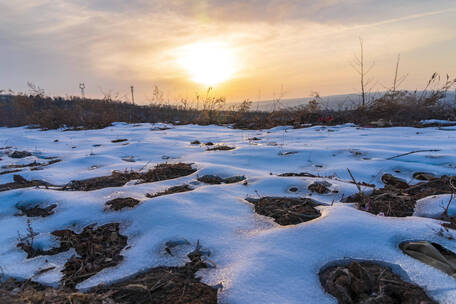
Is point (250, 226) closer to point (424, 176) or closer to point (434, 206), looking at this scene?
point (434, 206)

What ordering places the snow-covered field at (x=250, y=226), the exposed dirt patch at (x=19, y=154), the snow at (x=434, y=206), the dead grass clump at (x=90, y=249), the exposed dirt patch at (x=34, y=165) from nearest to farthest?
the snow-covered field at (x=250, y=226)
the dead grass clump at (x=90, y=249)
the snow at (x=434, y=206)
the exposed dirt patch at (x=34, y=165)
the exposed dirt patch at (x=19, y=154)

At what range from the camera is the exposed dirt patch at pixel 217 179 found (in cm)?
245

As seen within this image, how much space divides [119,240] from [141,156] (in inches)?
92.4

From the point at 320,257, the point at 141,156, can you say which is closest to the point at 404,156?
the point at 320,257

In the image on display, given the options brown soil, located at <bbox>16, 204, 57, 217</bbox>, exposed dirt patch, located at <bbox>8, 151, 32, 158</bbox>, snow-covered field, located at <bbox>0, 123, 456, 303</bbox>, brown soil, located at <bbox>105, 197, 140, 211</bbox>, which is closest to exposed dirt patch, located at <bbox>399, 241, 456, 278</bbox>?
snow-covered field, located at <bbox>0, 123, 456, 303</bbox>

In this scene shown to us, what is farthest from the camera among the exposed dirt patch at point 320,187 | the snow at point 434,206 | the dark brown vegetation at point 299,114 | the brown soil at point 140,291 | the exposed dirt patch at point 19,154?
the dark brown vegetation at point 299,114

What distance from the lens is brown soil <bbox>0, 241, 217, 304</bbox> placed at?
96cm

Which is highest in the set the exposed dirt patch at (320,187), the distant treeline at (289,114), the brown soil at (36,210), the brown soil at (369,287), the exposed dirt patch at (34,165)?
the distant treeline at (289,114)

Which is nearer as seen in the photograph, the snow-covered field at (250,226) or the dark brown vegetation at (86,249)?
the snow-covered field at (250,226)

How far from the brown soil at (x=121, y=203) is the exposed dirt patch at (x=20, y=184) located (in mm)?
1059

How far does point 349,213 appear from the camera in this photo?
62.0 inches

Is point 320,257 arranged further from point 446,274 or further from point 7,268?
point 7,268

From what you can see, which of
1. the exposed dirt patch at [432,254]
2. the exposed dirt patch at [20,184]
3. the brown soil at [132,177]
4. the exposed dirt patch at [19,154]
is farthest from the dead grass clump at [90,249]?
the exposed dirt patch at [19,154]

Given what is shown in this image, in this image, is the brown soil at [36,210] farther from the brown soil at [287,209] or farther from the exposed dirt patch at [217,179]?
the brown soil at [287,209]
